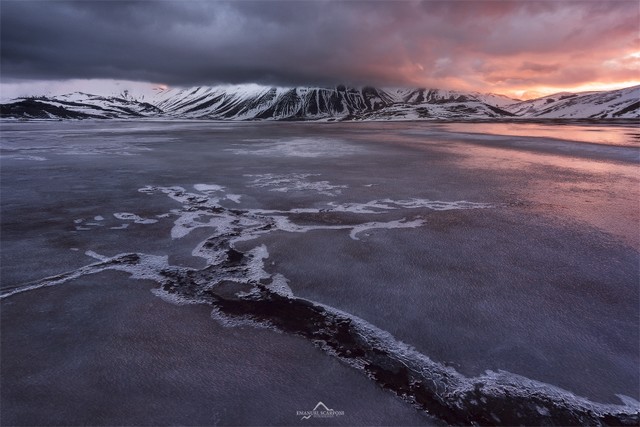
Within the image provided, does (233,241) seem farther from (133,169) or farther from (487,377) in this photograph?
(133,169)

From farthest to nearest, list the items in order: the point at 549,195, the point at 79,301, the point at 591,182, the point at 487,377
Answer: the point at 591,182, the point at 549,195, the point at 79,301, the point at 487,377

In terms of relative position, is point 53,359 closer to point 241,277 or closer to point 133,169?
point 241,277

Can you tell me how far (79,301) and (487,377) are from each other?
496cm

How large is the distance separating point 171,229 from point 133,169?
29.6ft

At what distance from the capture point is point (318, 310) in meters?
4.73

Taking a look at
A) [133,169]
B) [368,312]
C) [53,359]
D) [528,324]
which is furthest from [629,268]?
[133,169]

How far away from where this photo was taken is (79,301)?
4848mm

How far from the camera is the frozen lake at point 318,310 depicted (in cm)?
331

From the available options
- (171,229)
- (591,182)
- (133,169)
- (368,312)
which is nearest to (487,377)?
(368,312)

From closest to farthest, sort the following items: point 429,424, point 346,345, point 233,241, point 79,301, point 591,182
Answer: point 429,424
point 346,345
point 79,301
point 233,241
point 591,182

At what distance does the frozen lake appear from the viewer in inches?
130

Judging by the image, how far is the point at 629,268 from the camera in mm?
5855

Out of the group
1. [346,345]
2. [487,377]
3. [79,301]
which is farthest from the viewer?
[79,301]

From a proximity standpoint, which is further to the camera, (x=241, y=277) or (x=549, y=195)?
(x=549, y=195)
